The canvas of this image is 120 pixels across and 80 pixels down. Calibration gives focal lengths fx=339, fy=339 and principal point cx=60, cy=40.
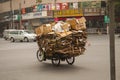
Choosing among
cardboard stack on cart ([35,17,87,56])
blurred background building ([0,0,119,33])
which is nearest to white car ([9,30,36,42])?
blurred background building ([0,0,119,33])

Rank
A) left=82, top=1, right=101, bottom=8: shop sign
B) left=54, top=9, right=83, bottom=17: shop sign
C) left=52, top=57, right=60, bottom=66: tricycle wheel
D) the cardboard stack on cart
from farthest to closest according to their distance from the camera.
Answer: left=54, top=9, right=83, bottom=17: shop sign < left=82, top=1, right=101, bottom=8: shop sign < left=52, top=57, right=60, bottom=66: tricycle wheel < the cardboard stack on cart

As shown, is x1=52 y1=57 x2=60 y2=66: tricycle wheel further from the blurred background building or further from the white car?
the blurred background building

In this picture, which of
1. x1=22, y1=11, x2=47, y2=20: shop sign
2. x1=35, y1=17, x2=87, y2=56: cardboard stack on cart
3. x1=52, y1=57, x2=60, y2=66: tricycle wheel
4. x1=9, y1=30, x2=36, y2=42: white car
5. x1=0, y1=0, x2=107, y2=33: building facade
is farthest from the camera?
x1=22, y1=11, x2=47, y2=20: shop sign

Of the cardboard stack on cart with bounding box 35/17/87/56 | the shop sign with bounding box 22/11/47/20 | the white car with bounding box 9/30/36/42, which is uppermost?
the shop sign with bounding box 22/11/47/20

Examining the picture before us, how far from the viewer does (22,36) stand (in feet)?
144

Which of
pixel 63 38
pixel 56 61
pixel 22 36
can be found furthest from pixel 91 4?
pixel 63 38

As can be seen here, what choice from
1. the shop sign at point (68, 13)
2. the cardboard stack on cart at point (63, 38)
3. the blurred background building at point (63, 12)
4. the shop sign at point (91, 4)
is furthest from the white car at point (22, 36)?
the cardboard stack on cart at point (63, 38)

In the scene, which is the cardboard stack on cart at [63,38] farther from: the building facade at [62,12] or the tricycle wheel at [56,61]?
the building facade at [62,12]

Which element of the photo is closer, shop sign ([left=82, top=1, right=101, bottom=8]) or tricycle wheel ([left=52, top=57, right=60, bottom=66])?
tricycle wheel ([left=52, top=57, right=60, bottom=66])

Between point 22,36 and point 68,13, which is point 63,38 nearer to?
point 22,36

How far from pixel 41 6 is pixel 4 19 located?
74.9 feet

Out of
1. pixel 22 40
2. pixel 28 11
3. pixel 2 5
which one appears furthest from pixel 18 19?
pixel 22 40

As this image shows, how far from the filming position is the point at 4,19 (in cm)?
9319

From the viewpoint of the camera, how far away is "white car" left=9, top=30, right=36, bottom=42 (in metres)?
42.9
